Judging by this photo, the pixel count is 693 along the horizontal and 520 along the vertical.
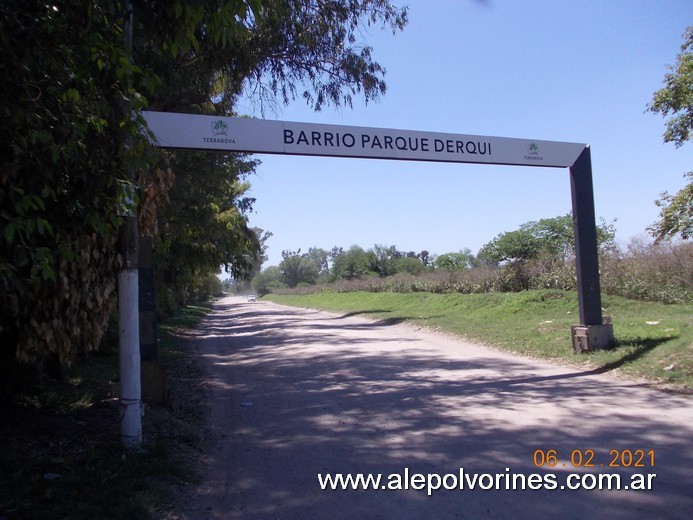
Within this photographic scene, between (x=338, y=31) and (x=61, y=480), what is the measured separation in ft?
31.9

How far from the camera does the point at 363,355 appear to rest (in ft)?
40.2

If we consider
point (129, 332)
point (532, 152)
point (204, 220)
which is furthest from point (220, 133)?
point (204, 220)

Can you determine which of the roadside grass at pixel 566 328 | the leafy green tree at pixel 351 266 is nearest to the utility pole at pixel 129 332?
the roadside grass at pixel 566 328

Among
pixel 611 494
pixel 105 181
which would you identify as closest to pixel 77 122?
pixel 105 181

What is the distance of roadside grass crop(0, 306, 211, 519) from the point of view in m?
3.85

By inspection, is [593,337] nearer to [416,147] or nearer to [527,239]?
[416,147]

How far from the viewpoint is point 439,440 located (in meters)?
5.54

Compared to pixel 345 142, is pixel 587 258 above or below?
below

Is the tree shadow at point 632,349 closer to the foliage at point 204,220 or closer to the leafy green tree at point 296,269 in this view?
the foliage at point 204,220

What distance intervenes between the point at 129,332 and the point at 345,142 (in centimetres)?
496

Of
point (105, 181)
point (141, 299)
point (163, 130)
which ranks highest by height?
point (163, 130)

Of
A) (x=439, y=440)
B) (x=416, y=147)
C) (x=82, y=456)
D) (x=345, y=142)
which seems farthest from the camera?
(x=416, y=147)

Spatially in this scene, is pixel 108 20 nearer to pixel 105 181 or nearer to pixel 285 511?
pixel 105 181

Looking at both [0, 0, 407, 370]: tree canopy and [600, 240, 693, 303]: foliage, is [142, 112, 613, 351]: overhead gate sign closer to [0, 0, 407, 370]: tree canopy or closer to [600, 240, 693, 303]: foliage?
[0, 0, 407, 370]: tree canopy
